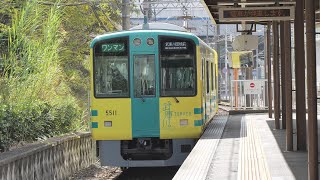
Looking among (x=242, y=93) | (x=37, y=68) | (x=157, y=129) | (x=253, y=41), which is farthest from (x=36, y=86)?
(x=242, y=93)

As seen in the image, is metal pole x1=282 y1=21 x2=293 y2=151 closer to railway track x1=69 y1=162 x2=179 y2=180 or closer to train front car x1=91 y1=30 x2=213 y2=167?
train front car x1=91 y1=30 x2=213 y2=167

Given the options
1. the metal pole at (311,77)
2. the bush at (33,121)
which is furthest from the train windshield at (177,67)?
the metal pole at (311,77)

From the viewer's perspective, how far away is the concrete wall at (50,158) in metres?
9.25

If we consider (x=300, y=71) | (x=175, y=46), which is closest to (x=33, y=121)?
(x=175, y=46)

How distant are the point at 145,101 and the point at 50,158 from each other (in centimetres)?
203

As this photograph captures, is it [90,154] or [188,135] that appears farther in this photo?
[90,154]

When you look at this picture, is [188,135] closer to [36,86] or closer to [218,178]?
[36,86]

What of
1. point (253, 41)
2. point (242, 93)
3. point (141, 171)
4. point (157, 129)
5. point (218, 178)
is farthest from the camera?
point (242, 93)

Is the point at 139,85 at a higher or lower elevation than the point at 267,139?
higher

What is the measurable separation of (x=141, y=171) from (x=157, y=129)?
2.65 metres

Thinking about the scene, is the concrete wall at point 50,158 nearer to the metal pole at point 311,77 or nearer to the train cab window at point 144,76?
the train cab window at point 144,76

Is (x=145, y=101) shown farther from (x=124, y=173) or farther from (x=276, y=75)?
(x=276, y=75)

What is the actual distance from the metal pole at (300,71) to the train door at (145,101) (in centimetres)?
272

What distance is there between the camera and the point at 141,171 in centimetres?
1410
